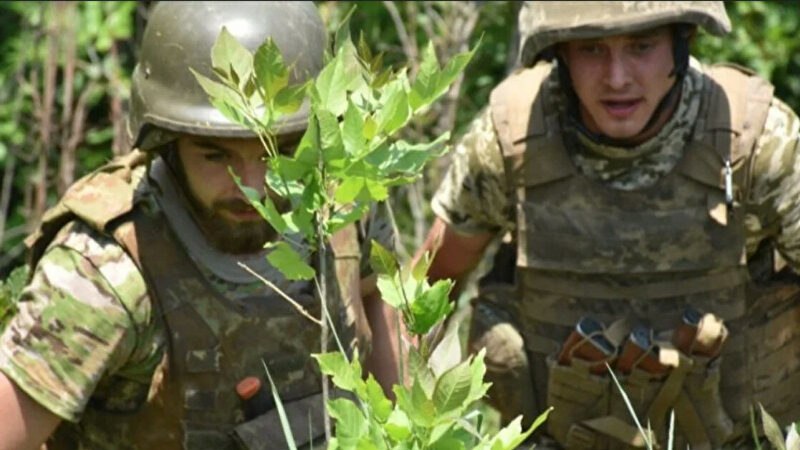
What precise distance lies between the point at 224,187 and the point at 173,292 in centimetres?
32

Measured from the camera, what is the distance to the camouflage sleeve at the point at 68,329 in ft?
13.8

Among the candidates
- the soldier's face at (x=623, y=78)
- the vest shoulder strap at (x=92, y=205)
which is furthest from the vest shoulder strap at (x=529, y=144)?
the vest shoulder strap at (x=92, y=205)

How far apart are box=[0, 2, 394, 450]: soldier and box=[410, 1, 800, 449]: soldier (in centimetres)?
76

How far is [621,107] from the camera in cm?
518

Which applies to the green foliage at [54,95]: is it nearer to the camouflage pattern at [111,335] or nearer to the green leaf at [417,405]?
the camouflage pattern at [111,335]

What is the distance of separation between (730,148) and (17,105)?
3679 millimetres

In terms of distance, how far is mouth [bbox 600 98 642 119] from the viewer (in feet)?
17.0

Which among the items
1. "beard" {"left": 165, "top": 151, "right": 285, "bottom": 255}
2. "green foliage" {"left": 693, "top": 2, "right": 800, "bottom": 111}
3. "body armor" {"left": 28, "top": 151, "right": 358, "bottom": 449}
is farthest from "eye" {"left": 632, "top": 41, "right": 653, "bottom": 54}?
"green foliage" {"left": 693, "top": 2, "right": 800, "bottom": 111}

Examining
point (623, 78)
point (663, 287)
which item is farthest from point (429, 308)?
point (663, 287)

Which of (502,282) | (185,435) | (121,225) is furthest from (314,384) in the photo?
(502,282)

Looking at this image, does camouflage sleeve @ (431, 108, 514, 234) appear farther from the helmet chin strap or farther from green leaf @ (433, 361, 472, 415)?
green leaf @ (433, 361, 472, 415)

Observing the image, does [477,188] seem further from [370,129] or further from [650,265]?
[370,129]

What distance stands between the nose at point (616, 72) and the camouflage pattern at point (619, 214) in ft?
0.74

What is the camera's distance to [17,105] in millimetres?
8016
